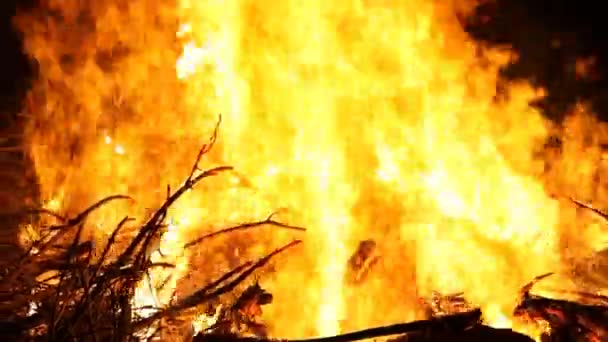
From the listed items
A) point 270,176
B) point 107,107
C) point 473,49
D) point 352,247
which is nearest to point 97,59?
point 107,107

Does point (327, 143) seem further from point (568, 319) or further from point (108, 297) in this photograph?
point (108, 297)

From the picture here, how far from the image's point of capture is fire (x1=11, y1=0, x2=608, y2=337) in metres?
4.91

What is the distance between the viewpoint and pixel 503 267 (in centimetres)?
489

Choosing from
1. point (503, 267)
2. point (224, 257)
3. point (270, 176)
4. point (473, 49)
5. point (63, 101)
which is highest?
point (63, 101)

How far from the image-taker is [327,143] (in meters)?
5.08

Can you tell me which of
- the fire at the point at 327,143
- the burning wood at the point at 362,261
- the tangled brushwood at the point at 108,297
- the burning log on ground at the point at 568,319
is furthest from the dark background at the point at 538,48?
the tangled brushwood at the point at 108,297

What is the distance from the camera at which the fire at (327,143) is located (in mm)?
4910

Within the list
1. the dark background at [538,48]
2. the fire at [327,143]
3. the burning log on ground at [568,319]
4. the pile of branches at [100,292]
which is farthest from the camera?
the dark background at [538,48]

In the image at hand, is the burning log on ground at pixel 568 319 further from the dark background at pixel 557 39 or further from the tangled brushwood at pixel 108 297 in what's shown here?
the dark background at pixel 557 39

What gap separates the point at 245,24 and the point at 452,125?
1.40 m

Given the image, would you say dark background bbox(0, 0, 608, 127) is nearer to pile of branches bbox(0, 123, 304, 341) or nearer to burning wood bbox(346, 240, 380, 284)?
burning wood bbox(346, 240, 380, 284)

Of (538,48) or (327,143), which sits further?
(538,48)

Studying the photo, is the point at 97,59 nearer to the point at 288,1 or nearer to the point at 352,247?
the point at 288,1

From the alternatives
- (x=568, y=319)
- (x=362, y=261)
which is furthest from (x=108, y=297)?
(x=362, y=261)
